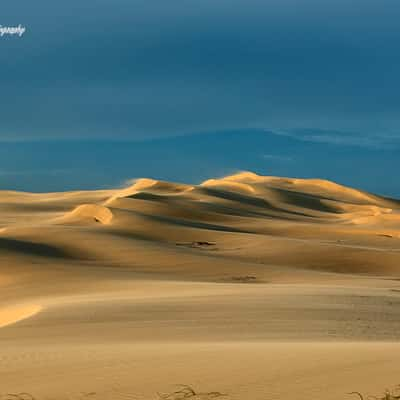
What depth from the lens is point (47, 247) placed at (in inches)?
1425

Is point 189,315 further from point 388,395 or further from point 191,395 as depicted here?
point 388,395

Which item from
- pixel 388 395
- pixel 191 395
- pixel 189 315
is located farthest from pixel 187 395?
pixel 189 315

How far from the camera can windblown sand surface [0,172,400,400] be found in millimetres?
8953

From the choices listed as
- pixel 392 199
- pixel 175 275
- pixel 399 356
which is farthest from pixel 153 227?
pixel 392 199

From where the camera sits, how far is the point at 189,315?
16.2 m

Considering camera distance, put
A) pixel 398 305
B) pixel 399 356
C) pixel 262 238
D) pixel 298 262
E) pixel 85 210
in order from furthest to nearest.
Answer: pixel 85 210, pixel 262 238, pixel 298 262, pixel 398 305, pixel 399 356

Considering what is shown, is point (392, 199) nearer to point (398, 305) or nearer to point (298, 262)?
point (298, 262)

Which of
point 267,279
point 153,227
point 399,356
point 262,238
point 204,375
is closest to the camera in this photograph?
point 204,375

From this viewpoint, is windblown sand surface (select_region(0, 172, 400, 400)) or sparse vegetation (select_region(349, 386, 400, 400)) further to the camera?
windblown sand surface (select_region(0, 172, 400, 400))

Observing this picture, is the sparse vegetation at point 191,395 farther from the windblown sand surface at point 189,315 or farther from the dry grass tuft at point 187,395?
the windblown sand surface at point 189,315

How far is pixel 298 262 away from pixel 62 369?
87.6ft

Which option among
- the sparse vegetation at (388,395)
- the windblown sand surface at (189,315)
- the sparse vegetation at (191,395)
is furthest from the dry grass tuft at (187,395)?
the sparse vegetation at (388,395)

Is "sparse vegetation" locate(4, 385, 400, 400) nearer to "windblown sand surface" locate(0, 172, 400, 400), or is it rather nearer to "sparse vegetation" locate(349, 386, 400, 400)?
"sparse vegetation" locate(349, 386, 400, 400)

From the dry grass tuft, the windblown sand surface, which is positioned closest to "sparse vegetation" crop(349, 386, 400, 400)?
the windblown sand surface
